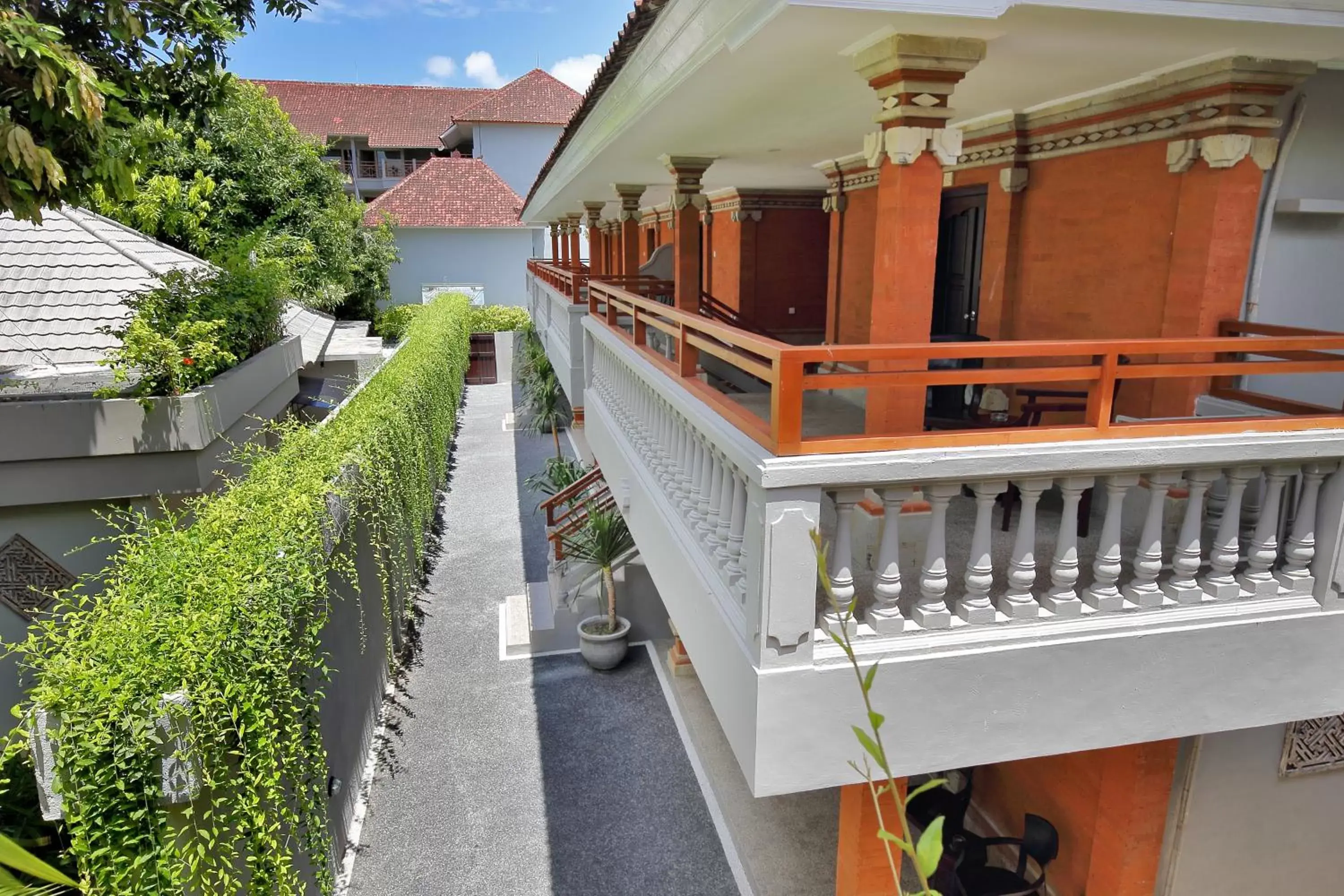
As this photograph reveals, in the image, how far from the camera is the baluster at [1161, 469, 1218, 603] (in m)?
3.76

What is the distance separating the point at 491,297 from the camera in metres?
34.5

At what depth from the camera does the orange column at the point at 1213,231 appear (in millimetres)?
5039

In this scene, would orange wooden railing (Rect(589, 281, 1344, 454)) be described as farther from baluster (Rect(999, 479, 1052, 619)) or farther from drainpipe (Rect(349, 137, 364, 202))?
drainpipe (Rect(349, 137, 364, 202))

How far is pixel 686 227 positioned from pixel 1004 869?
6.62 metres

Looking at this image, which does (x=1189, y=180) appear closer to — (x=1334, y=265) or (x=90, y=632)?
(x=1334, y=265)

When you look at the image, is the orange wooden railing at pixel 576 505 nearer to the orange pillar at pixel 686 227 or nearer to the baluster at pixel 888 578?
the orange pillar at pixel 686 227

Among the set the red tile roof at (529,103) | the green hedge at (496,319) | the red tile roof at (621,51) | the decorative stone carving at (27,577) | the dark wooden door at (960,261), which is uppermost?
the red tile roof at (529,103)

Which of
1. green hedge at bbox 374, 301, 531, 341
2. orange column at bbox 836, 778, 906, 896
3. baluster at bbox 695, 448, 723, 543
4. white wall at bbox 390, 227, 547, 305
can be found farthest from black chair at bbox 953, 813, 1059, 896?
white wall at bbox 390, 227, 547, 305

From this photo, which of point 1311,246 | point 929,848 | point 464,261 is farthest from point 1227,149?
point 464,261

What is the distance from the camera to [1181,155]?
5.24 m

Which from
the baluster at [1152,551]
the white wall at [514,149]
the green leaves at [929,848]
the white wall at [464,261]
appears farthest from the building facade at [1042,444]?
the white wall at [514,149]

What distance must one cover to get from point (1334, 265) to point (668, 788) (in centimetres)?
678

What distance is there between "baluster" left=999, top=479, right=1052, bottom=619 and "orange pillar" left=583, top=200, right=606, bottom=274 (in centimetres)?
1258

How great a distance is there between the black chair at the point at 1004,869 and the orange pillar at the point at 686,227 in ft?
18.6
